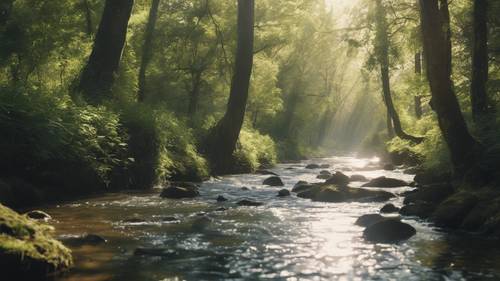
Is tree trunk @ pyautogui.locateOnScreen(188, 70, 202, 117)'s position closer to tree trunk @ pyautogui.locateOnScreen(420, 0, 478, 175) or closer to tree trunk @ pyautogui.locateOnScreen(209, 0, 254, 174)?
tree trunk @ pyautogui.locateOnScreen(209, 0, 254, 174)

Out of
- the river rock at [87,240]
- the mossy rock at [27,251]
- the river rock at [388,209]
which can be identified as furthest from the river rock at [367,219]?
the mossy rock at [27,251]

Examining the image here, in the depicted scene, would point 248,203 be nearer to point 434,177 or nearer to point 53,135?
point 53,135

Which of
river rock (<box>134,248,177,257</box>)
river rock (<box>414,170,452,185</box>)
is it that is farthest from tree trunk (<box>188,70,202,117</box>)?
river rock (<box>134,248,177,257</box>)

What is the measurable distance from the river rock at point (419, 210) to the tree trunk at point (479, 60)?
15.2 feet

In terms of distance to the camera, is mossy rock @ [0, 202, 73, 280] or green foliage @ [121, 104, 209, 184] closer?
mossy rock @ [0, 202, 73, 280]

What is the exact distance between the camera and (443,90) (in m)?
12.5

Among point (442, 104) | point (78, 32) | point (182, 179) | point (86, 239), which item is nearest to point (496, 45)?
point (442, 104)

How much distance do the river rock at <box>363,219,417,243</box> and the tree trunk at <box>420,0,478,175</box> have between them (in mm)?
4800

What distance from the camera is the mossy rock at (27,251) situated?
524 centimetres

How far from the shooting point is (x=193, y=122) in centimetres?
2458

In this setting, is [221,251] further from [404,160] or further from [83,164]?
[404,160]

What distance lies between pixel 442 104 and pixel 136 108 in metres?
9.19

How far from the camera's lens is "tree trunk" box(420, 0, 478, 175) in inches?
483

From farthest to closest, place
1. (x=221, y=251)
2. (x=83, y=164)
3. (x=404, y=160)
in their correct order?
Result: (x=404, y=160)
(x=83, y=164)
(x=221, y=251)
